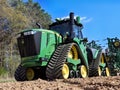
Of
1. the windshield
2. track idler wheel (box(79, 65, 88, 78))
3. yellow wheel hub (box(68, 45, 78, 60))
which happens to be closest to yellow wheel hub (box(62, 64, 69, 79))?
yellow wheel hub (box(68, 45, 78, 60))

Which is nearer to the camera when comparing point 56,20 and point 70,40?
point 70,40

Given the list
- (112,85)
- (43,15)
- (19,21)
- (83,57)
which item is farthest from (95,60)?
(43,15)

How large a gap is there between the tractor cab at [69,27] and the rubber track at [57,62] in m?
1.46

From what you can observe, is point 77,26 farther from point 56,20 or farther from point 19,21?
point 19,21

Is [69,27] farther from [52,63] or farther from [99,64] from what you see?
[99,64]

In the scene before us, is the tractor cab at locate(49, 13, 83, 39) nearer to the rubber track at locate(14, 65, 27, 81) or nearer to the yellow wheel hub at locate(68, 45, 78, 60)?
the yellow wheel hub at locate(68, 45, 78, 60)

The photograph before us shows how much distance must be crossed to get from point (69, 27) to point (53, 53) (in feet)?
7.41

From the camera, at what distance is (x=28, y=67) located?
16.2 m

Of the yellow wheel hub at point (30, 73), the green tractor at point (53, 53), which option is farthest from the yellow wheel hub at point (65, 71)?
the yellow wheel hub at point (30, 73)

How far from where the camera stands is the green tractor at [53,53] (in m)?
15.2

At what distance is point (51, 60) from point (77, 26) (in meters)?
3.49

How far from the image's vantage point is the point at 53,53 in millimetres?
15750

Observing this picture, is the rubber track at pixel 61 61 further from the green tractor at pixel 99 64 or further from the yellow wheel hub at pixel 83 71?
the green tractor at pixel 99 64

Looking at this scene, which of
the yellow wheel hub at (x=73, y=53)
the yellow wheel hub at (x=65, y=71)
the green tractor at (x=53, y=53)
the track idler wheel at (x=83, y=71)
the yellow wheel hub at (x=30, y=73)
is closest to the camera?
the yellow wheel hub at (x=65, y=71)
